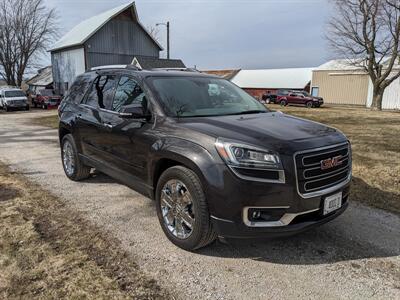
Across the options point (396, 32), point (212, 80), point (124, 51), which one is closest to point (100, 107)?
point (212, 80)

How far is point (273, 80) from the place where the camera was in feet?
177

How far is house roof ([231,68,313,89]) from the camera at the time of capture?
50844 millimetres

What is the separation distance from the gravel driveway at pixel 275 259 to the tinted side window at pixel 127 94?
1.39 metres

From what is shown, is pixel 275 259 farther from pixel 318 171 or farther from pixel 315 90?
pixel 315 90

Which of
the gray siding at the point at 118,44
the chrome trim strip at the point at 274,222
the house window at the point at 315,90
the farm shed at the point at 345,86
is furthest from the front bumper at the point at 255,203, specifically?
the house window at the point at 315,90

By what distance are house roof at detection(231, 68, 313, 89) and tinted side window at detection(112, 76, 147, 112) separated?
48.1m

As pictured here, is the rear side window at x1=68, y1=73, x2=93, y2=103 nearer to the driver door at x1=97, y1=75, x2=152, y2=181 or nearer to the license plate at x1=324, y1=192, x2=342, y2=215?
the driver door at x1=97, y1=75, x2=152, y2=181

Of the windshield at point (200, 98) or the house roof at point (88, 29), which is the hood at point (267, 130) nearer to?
the windshield at point (200, 98)

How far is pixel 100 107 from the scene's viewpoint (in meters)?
5.07

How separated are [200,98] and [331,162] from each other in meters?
1.75

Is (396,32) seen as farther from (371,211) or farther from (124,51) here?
(371,211)

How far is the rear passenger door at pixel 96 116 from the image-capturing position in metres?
4.93

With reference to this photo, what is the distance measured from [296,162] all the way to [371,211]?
2.31 meters

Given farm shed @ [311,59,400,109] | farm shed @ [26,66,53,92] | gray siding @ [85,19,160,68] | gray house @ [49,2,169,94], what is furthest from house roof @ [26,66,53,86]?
farm shed @ [311,59,400,109]
